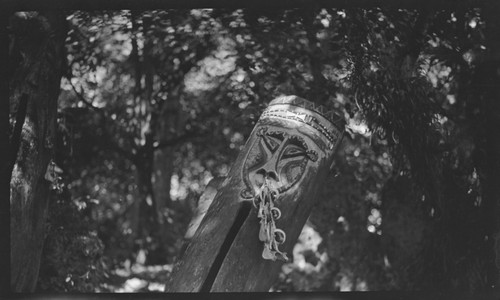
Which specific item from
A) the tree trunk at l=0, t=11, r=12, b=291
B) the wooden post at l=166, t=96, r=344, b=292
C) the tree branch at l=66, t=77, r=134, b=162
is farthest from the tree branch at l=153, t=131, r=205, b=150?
the wooden post at l=166, t=96, r=344, b=292

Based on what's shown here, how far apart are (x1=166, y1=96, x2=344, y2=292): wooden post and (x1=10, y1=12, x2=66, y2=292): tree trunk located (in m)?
0.87

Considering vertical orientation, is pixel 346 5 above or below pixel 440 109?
above

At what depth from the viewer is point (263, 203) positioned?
265 centimetres

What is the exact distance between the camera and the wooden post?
8.58 feet

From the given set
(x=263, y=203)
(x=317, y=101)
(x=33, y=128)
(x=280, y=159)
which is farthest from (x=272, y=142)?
Answer: (x=33, y=128)

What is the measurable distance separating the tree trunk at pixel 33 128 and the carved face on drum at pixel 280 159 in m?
1.15

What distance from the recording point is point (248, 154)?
9.14 ft

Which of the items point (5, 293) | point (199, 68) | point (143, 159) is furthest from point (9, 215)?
point (199, 68)

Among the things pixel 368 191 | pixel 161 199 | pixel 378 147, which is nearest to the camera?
pixel 378 147

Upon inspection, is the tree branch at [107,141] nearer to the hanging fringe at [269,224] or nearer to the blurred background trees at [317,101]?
the blurred background trees at [317,101]

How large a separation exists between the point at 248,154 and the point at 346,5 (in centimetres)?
91

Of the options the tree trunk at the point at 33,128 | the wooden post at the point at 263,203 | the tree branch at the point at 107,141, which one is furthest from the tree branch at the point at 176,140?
the wooden post at the point at 263,203

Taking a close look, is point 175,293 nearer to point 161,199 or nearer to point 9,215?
point 9,215

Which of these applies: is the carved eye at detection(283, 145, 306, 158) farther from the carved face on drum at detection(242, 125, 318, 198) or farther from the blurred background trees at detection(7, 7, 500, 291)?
the blurred background trees at detection(7, 7, 500, 291)
